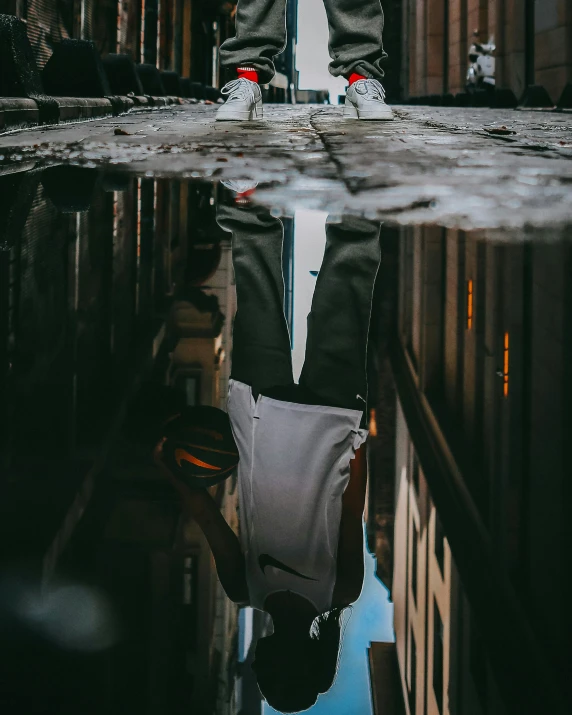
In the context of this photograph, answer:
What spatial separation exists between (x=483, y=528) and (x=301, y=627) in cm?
18

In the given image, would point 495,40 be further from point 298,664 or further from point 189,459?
point 298,664

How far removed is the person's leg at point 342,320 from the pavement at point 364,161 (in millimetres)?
244

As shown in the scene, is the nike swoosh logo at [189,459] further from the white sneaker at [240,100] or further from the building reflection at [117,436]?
the white sneaker at [240,100]

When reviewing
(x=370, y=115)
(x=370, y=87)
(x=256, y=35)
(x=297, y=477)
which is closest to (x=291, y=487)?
(x=297, y=477)

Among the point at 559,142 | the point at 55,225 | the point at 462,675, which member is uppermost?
the point at 559,142

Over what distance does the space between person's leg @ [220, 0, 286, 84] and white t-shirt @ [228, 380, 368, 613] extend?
10.1ft

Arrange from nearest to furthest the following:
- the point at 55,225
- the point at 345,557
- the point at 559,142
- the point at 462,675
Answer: the point at 462,675 → the point at 345,557 → the point at 55,225 → the point at 559,142

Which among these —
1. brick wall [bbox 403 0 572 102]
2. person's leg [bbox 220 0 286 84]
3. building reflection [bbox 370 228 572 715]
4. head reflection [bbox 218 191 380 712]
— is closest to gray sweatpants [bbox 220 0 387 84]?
person's leg [bbox 220 0 286 84]

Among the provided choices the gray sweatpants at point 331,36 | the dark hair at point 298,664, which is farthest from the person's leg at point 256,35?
the dark hair at point 298,664

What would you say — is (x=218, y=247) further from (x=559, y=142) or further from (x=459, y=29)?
(x=459, y=29)

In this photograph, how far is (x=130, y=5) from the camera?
11039 mm

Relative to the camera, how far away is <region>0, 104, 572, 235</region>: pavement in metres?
1.89

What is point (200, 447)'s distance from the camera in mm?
776

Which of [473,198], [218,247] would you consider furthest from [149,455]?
[473,198]
